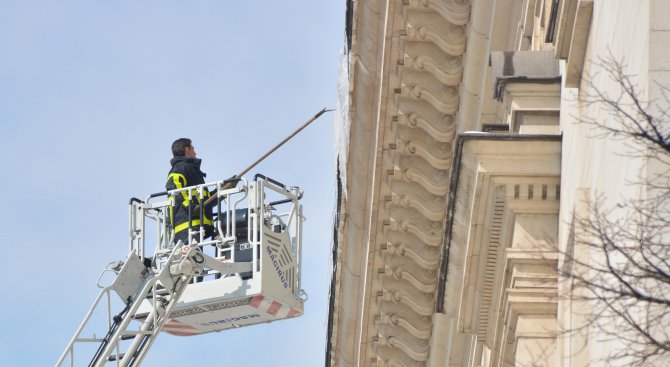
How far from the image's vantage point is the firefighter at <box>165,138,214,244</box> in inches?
1223

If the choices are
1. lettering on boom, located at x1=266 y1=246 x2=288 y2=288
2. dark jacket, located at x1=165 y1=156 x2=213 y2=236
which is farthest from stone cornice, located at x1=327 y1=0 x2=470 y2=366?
dark jacket, located at x1=165 y1=156 x2=213 y2=236

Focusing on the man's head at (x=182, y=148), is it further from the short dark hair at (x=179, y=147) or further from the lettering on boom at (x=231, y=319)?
the lettering on boom at (x=231, y=319)

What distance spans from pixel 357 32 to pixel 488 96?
195cm

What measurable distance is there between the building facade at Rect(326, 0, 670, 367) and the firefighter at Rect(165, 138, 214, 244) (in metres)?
2.22

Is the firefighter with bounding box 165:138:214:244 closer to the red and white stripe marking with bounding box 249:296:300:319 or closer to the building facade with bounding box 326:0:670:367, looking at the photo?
the red and white stripe marking with bounding box 249:296:300:319

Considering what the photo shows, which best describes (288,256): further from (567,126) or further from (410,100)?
(567,126)

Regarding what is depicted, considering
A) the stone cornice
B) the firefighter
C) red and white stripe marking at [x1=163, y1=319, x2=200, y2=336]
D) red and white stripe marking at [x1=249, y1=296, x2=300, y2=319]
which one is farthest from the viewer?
red and white stripe marking at [x1=163, y1=319, x2=200, y2=336]

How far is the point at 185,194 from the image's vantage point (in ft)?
103

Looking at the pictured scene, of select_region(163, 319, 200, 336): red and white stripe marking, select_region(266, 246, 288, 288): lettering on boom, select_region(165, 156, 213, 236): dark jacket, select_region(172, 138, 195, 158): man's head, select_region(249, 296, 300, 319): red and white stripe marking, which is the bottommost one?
select_region(163, 319, 200, 336): red and white stripe marking

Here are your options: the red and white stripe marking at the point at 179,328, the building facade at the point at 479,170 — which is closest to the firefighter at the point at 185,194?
the red and white stripe marking at the point at 179,328

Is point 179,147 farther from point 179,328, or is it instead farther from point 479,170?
point 479,170

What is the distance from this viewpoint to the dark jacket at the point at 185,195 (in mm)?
31141

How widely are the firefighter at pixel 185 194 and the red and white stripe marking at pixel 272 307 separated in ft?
3.90

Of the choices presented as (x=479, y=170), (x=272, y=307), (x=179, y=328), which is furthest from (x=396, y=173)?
(x=479, y=170)
